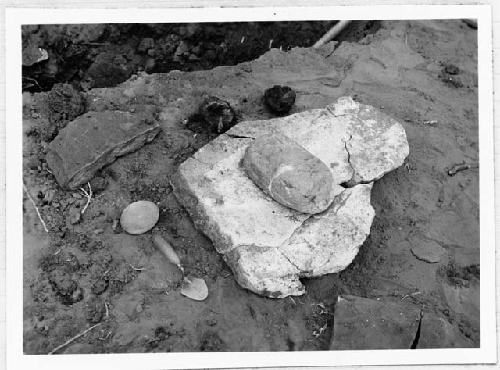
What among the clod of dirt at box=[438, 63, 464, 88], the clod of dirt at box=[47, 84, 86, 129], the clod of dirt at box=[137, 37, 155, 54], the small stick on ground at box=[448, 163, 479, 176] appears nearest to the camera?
the clod of dirt at box=[47, 84, 86, 129]

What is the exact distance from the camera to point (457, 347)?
143 inches

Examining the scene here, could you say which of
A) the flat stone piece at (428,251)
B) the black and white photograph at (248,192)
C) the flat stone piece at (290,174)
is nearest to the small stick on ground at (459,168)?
the black and white photograph at (248,192)

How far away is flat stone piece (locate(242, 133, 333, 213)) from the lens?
11.9 ft

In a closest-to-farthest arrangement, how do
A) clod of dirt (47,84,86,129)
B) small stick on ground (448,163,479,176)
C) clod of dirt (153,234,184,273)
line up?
clod of dirt (153,234,184,273), clod of dirt (47,84,86,129), small stick on ground (448,163,479,176)

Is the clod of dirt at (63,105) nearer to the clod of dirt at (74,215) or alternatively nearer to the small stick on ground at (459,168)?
the clod of dirt at (74,215)

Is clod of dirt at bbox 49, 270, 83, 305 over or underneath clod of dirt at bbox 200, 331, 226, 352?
over

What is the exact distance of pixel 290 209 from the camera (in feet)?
12.4

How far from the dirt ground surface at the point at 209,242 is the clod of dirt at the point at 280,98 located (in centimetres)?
11

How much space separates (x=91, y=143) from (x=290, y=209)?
1461mm

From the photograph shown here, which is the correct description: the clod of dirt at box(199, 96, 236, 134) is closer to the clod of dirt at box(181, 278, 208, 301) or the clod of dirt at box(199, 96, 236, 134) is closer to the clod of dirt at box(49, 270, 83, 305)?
the clod of dirt at box(181, 278, 208, 301)

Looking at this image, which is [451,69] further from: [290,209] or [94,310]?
[94,310]

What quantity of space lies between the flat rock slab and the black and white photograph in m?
0.01

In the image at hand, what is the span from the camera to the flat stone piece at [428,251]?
13.1 feet

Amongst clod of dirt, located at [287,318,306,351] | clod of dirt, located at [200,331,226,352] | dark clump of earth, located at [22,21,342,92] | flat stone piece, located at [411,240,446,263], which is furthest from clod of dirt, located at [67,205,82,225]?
flat stone piece, located at [411,240,446,263]
